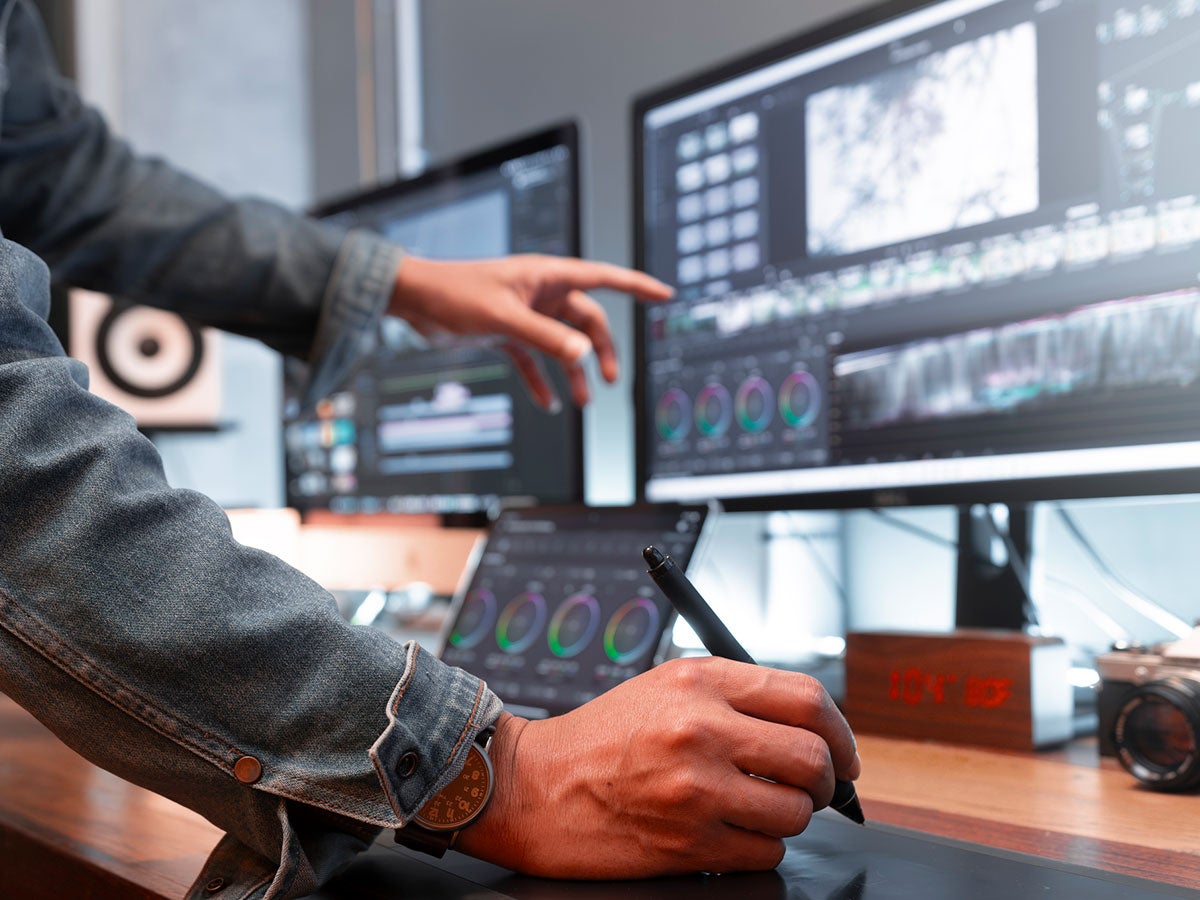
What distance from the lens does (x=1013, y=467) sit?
79cm

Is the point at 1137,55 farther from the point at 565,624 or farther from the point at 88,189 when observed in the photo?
the point at 88,189

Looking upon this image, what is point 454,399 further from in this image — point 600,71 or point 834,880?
point 834,880

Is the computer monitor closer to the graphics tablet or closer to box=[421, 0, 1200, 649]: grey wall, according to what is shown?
box=[421, 0, 1200, 649]: grey wall

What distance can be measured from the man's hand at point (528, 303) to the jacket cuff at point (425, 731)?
50 centimetres

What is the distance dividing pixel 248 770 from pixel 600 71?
4.28 ft

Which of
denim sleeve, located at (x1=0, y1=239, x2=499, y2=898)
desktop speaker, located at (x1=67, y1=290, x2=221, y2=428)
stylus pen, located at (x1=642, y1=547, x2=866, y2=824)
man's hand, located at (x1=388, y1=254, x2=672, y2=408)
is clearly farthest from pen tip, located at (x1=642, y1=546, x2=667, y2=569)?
desktop speaker, located at (x1=67, y1=290, x2=221, y2=428)

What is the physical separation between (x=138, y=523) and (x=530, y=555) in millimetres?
492

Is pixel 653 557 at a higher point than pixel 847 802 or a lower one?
higher

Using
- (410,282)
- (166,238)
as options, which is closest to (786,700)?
(410,282)

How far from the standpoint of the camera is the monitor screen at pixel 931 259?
73 cm

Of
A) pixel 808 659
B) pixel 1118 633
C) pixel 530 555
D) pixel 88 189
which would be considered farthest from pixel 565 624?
pixel 88 189

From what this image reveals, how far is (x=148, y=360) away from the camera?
76.0 inches

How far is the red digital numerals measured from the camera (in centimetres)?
74

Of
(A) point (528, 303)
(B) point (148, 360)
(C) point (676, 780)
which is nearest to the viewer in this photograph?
(C) point (676, 780)
